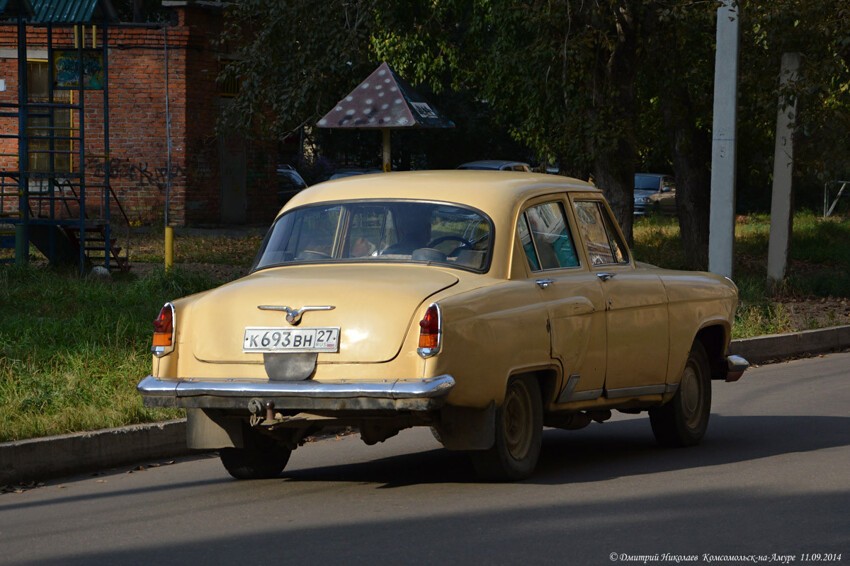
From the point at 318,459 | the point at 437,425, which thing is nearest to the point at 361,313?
the point at 437,425

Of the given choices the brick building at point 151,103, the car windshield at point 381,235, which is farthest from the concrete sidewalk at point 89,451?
the brick building at point 151,103

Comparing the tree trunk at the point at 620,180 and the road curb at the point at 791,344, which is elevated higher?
the tree trunk at the point at 620,180

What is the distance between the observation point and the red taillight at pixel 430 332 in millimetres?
7469

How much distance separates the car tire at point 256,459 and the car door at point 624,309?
6.58ft

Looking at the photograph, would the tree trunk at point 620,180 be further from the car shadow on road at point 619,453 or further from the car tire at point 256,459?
the car tire at point 256,459

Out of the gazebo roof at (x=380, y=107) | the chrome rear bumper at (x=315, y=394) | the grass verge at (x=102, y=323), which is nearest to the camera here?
the chrome rear bumper at (x=315, y=394)

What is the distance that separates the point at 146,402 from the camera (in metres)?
7.96

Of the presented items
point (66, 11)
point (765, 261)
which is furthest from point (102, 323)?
point (765, 261)

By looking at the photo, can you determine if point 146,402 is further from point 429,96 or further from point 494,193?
point 429,96

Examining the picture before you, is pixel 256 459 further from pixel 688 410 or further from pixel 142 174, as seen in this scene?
pixel 142 174

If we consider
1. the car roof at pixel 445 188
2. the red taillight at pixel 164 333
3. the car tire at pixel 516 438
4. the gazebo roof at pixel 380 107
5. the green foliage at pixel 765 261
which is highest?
the gazebo roof at pixel 380 107

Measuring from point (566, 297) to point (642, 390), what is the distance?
1077 mm

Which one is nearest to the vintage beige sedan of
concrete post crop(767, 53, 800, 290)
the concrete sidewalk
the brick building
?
the concrete sidewalk

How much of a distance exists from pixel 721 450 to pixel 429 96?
144 ft
